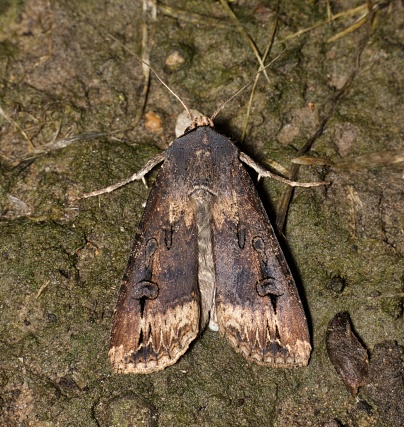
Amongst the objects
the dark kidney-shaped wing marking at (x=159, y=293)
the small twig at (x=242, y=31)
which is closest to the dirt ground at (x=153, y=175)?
the small twig at (x=242, y=31)

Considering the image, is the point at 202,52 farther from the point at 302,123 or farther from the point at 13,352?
the point at 13,352


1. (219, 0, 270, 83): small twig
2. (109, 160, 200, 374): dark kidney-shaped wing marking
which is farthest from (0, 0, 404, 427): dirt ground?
(109, 160, 200, 374): dark kidney-shaped wing marking

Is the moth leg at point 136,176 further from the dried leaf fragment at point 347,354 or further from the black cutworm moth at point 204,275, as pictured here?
the dried leaf fragment at point 347,354

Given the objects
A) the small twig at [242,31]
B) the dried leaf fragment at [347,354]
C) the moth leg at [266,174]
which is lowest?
the dried leaf fragment at [347,354]

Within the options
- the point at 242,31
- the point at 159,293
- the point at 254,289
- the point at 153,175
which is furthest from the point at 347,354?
the point at 242,31

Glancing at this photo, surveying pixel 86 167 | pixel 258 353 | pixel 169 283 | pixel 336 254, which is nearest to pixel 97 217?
pixel 86 167

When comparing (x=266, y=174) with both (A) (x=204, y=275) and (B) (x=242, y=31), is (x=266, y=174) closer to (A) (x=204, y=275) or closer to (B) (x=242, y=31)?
(A) (x=204, y=275)

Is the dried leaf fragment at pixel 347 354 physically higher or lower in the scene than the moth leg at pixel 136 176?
lower
